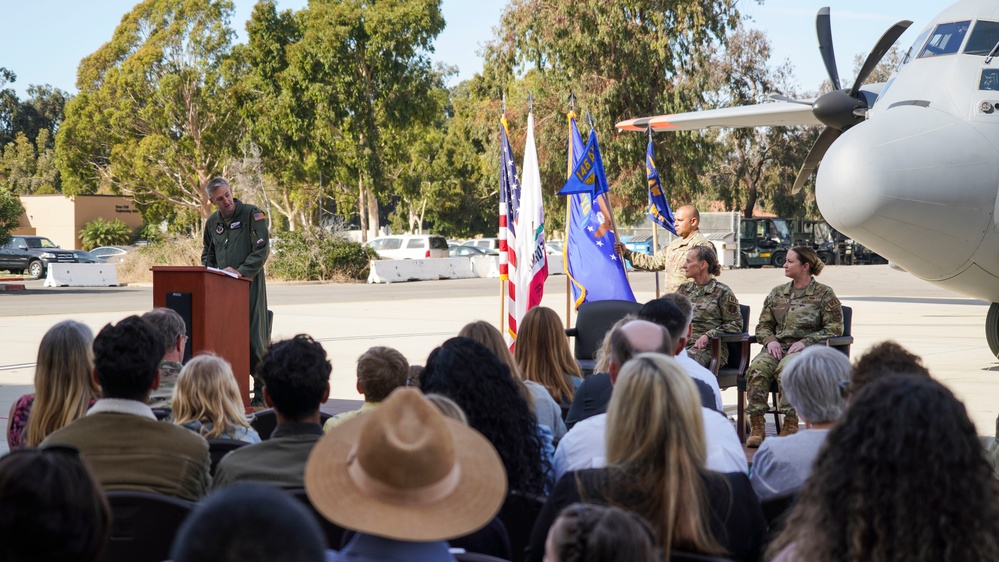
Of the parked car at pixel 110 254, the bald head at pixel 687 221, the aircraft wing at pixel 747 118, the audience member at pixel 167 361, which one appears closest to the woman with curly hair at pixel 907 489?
the audience member at pixel 167 361

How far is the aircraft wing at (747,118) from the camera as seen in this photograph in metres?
17.9

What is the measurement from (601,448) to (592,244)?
6.68 m

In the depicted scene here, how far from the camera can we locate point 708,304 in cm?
757

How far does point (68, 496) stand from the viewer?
172cm

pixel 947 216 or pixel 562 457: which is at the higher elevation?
pixel 947 216

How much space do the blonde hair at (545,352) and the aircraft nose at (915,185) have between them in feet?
13.9

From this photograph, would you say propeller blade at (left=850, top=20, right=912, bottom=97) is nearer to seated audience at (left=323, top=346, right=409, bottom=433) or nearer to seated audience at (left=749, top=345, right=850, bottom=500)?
seated audience at (left=749, top=345, right=850, bottom=500)

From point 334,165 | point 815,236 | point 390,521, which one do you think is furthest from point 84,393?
point 815,236

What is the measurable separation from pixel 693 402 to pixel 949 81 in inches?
308

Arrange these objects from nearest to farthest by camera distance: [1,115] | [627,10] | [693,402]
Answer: [693,402] < [627,10] < [1,115]

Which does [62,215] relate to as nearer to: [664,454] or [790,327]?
[790,327]

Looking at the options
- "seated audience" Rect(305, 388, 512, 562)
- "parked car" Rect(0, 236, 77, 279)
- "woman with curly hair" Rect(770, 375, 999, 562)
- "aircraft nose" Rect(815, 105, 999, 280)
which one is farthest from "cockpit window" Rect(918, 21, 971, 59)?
"parked car" Rect(0, 236, 77, 279)

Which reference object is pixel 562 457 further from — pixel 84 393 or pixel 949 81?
pixel 949 81

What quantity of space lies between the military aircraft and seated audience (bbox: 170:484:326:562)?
7690 millimetres
